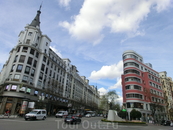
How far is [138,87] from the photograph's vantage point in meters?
48.5

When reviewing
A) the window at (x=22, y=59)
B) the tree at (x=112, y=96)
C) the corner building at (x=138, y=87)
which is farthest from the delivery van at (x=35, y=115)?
the tree at (x=112, y=96)

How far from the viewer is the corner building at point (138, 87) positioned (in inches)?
1795

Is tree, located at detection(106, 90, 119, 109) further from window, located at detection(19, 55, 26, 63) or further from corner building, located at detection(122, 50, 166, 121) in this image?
window, located at detection(19, 55, 26, 63)

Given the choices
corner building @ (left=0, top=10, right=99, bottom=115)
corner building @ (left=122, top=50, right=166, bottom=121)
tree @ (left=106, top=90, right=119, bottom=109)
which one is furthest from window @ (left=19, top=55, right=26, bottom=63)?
tree @ (left=106, top=90, right=119, bottom=109)

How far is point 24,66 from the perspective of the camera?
40.0 metres

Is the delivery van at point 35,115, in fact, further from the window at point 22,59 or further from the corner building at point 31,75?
the window at point 22,59

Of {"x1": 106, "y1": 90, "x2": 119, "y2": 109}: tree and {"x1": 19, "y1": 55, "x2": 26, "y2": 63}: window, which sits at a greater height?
{"x1": 19, "y1": 55, "x2": 26, "y2": 63}: window

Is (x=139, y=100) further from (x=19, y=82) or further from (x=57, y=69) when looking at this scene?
(x=19, y=82)

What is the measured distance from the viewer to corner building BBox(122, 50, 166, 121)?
45594mm

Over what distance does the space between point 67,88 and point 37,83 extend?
928 inches

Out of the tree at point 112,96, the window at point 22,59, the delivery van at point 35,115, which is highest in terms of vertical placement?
the window at point 22,59

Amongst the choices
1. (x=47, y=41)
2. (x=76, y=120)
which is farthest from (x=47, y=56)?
(x=76, y=120)

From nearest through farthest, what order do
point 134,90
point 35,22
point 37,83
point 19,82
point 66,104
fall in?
point 19,82, point 37,83, point 134,90, point 35,22, point 66,104

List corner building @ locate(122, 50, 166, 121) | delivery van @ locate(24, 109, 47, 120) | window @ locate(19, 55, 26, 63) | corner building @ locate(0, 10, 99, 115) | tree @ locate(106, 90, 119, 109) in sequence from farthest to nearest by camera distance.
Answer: tree @ locate(106, 90, 119, 109), corner building @ locate(122, 50, 166, 121), window @ locate(19, 55, 26, 63), corner building @ locate(0, 10, 99, 115), delivery van @ locate(24, 109, 47, 120)
